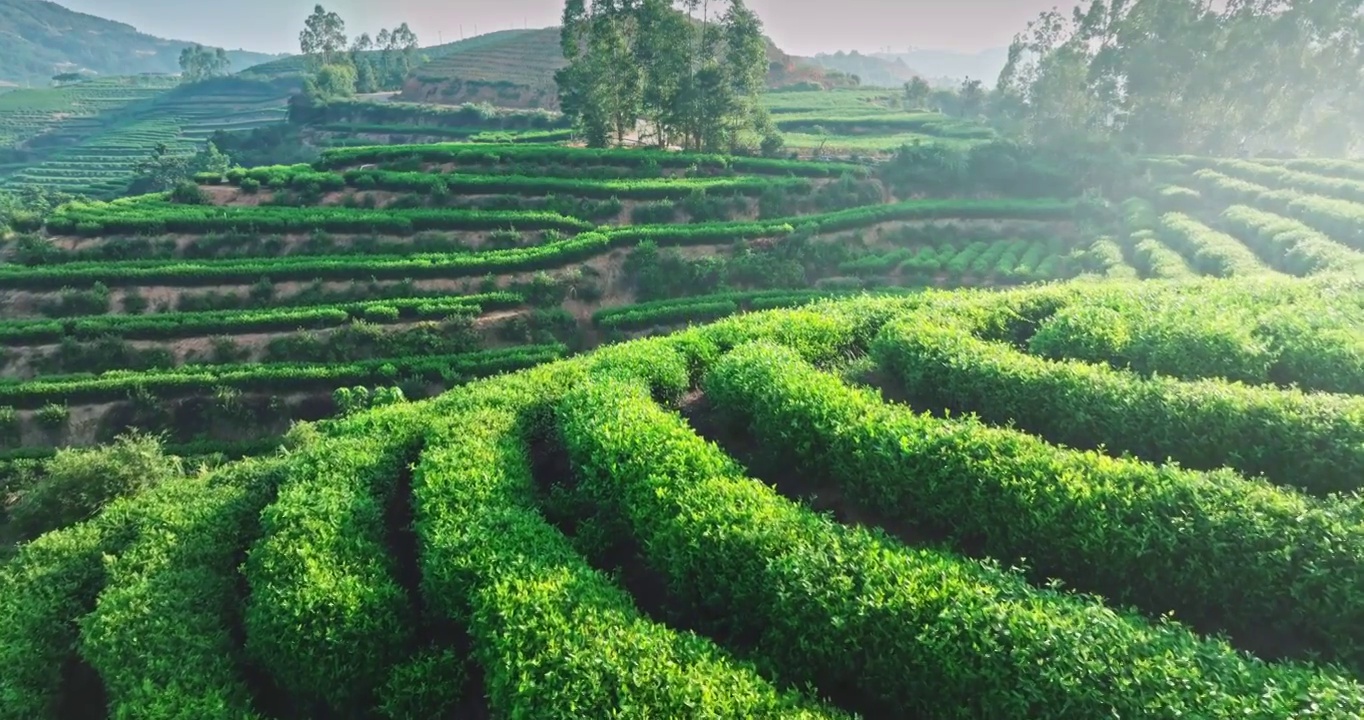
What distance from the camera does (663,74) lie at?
59750 millimetres

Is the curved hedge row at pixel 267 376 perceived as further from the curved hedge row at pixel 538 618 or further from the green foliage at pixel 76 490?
the curved hedge row at pixel 538 618

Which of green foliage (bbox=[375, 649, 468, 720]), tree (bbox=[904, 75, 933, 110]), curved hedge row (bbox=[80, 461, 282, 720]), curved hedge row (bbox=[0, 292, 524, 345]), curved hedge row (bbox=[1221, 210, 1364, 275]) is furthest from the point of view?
tree (bbox=[904, 75, 933, 110])

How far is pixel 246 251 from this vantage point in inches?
1706

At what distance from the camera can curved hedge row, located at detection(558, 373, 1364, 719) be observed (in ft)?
25.7

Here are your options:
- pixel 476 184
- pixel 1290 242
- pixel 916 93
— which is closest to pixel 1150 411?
pixel 1290 242

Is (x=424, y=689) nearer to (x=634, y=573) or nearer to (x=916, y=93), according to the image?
(x=634, y=573)

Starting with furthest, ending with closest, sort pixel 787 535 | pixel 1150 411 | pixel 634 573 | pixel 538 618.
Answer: pixel 634 573 → pixel 1150 411 → pixel 787 535 → pixel 538 618

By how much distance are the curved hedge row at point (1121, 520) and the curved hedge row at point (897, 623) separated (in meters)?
1.17

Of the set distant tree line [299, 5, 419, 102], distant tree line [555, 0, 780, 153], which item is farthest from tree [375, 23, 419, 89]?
distant tree line [555, 0, 780, 153]

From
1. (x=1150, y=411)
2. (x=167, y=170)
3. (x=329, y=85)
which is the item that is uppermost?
(x=329, y=85)

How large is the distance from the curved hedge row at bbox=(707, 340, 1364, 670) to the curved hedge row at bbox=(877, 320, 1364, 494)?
143 centimetres

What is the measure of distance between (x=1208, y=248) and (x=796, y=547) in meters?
42.6

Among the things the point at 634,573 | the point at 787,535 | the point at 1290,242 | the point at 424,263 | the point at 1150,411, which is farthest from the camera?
the point at 424,263

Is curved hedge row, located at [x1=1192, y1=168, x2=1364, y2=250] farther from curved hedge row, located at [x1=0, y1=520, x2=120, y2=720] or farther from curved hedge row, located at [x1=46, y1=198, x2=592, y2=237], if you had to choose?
curved hedge row, located at [x1=0, y1=520, x2=120, y2=720]
